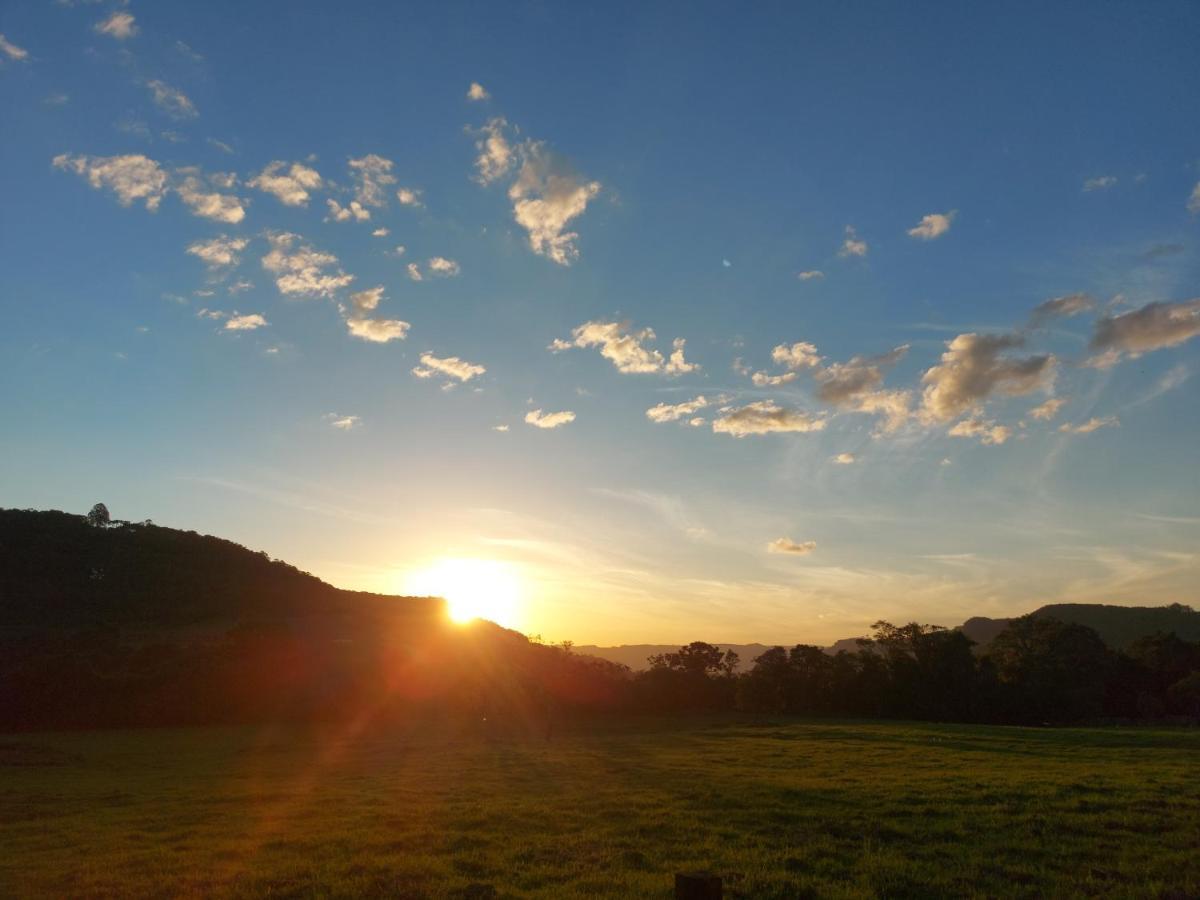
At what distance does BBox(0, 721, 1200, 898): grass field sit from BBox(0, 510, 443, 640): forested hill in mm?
89569

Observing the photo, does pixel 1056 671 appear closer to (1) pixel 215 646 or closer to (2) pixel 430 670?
(2) pixel 430 670

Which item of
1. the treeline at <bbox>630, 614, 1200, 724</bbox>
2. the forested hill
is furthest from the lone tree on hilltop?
the treeline at <bbox>630, 614, 1200, 724</bbox>

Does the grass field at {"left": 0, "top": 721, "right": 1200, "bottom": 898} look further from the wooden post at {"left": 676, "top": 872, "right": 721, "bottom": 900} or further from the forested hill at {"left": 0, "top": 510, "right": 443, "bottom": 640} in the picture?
the forested hill at {"left": 0, "top": 510, "right": 443, "bottom": 640}

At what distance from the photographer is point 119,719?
6712 centimetres

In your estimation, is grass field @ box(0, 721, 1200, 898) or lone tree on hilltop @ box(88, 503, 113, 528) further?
lone tree on hilltop @ box(88, 503, 113, 528)

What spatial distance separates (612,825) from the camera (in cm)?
2073

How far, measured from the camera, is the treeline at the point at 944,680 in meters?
88.4

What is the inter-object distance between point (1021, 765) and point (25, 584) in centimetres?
15759

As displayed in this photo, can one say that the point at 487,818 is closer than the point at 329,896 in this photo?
No

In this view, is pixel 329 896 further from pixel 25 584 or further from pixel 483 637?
pixel 25 584

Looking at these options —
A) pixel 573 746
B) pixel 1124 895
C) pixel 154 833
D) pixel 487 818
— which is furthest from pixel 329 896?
pixel 573 746

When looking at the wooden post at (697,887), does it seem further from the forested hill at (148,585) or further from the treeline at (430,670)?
the forested hill at (148,585)

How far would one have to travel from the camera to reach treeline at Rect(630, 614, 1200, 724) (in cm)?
8844

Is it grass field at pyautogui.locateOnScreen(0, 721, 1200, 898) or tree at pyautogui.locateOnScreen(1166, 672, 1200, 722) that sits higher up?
tree at pyautogui.locateOnScreen(1166, 672, 1200, 722)
